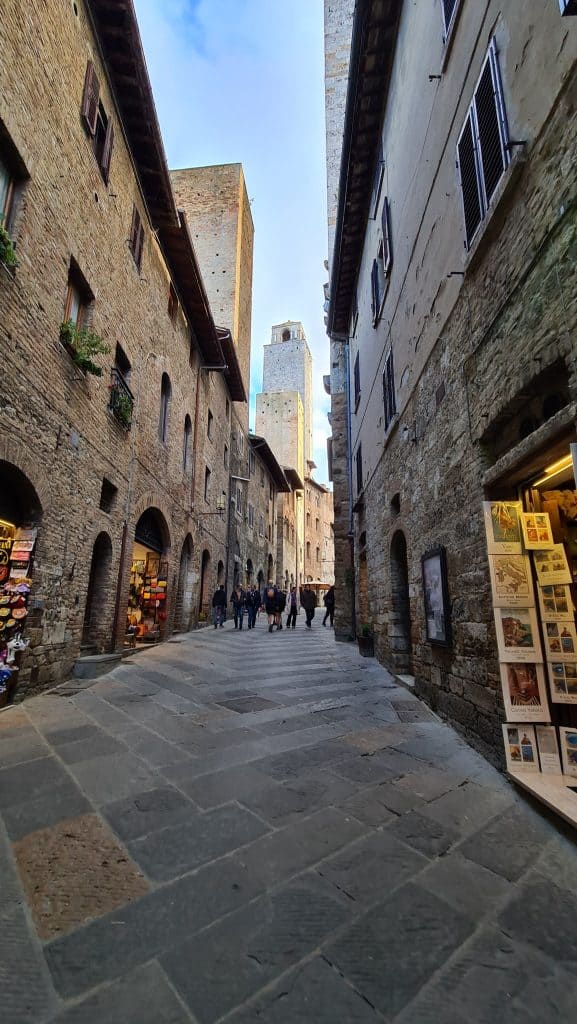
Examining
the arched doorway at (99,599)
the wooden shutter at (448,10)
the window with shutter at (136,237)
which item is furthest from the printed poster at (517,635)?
the window with shutter at (136,237)

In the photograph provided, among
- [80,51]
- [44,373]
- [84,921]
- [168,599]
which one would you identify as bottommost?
[84,921]

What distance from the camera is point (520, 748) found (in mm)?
3203

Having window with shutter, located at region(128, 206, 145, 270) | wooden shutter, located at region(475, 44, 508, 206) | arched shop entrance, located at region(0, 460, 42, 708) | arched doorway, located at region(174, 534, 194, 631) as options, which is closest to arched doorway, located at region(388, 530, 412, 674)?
wooden shutter, located at region(475, 44, 508, 206)

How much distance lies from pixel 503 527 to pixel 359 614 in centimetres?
812

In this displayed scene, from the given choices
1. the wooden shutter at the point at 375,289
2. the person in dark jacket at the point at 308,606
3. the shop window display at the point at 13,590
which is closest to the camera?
the shop window display at the point at 13,590

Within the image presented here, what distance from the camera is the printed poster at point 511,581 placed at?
345 cm

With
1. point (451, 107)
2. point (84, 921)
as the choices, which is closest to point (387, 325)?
point (451, 107)

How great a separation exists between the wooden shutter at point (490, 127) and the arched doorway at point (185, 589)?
1083 centimetres

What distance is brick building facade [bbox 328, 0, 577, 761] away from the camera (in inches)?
115

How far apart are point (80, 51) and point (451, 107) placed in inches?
227

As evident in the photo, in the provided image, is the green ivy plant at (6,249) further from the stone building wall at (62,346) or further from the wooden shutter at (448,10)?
the wooden shutter at (448,10)

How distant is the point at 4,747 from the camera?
3703 mm

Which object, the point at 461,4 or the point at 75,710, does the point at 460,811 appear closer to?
the point at 75,710

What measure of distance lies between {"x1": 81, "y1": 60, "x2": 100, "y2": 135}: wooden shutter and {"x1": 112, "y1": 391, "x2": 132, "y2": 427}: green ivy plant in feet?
13.0
